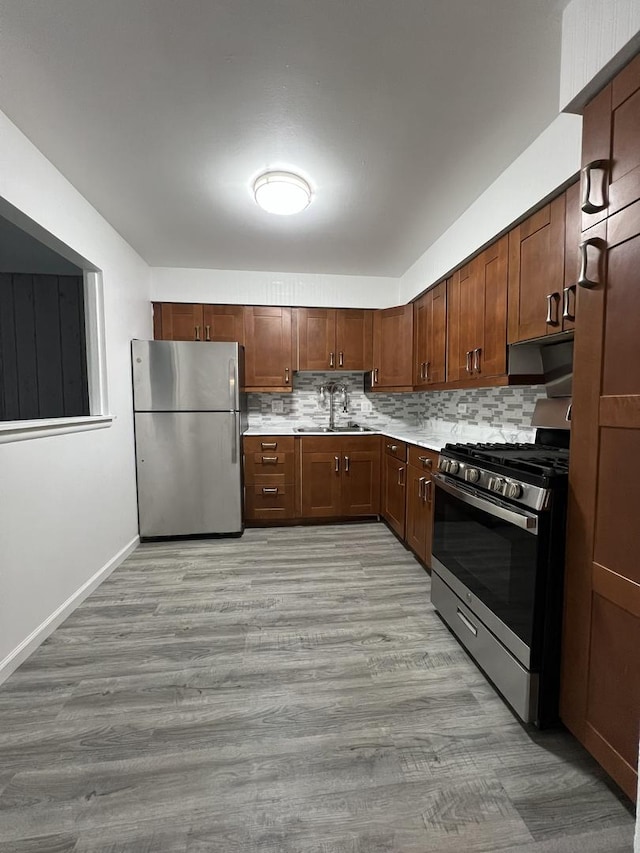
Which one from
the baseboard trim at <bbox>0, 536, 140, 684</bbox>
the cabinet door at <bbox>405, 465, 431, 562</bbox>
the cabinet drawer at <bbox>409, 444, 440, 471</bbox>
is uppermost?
the cabinet drawer at <bbox>409, 444, 440, 471</bbox>

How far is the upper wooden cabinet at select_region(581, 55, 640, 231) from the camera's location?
99 centimetres

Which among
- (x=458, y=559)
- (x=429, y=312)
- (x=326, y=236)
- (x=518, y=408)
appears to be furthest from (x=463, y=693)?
(x=326, y=236)

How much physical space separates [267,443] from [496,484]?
221cm

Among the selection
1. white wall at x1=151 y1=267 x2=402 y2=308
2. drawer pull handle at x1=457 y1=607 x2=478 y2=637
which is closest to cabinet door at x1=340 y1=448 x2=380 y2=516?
white wall at x1=151 y1=267 x2=402 y2=308

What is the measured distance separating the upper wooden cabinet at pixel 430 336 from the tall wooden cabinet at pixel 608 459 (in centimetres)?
158

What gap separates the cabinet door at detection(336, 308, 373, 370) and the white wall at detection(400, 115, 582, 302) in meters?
0.95

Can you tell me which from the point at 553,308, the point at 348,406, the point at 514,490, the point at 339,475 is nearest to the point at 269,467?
the point at 339,475

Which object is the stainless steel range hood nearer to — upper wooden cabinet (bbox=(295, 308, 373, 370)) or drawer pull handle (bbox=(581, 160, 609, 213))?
drawer pull handle (bbox=(581, 160, 609, 213))

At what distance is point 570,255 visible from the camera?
1535 mm

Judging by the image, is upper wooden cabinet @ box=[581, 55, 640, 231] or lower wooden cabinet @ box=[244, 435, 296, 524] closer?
upper wooden cabinet @ box=[581, 55, 640, 231]

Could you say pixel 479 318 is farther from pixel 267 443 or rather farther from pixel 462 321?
pixel 267 443

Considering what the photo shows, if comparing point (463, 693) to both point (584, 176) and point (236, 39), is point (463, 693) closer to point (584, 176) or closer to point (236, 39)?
point (584, 176)

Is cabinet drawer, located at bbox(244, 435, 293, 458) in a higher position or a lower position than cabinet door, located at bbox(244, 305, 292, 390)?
lower

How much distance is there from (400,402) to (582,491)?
2902 mm
